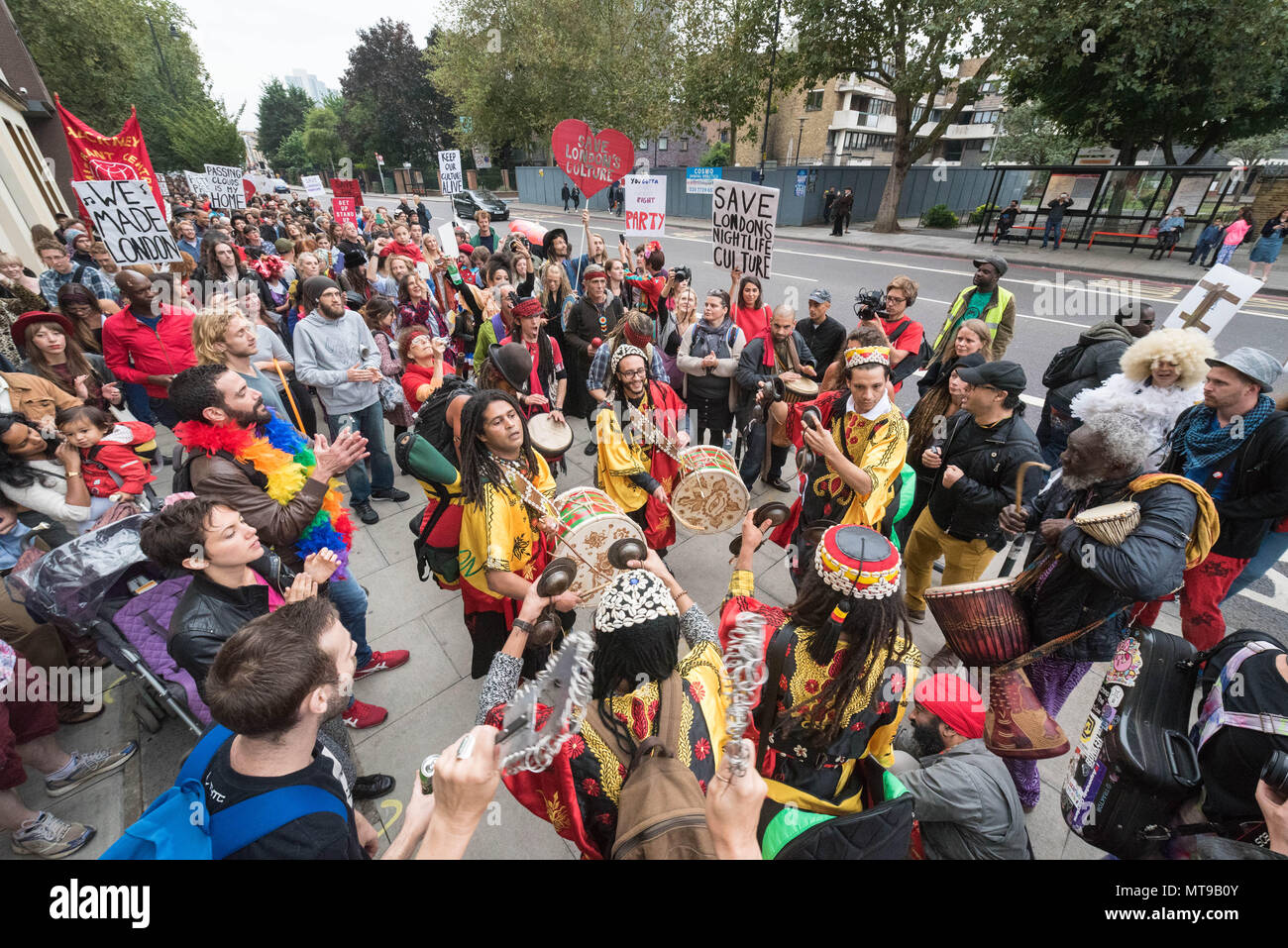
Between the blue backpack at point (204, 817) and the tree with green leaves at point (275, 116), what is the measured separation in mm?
88855

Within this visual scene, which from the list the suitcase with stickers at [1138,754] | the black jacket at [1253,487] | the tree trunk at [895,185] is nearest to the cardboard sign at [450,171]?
the black jacket at [1253,487]

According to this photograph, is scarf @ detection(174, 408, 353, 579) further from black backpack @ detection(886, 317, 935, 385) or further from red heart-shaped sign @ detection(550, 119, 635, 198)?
red heart-shaped sign @ detection(550, 119, 635, 198)

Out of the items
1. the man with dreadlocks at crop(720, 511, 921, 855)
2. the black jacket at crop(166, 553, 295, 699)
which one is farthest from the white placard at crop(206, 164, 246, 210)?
the man with dreadlocks at crop(720, 511, 921, 855)

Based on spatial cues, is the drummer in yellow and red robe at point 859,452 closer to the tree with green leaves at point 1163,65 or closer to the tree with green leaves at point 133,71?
the tree with green leaves at point 1163,65

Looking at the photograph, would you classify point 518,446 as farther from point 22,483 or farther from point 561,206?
point 561,206

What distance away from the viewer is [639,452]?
3.70 metres

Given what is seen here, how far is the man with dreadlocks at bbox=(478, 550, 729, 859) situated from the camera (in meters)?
1.59

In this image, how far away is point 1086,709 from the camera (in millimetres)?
3277

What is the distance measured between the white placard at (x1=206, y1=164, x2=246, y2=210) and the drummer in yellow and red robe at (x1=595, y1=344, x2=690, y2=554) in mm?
15132

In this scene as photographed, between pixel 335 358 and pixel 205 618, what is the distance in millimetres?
3229

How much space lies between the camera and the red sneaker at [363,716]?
3248mm

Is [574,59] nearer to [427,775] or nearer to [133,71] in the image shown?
[133,71]

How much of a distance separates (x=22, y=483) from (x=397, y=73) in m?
61.9
